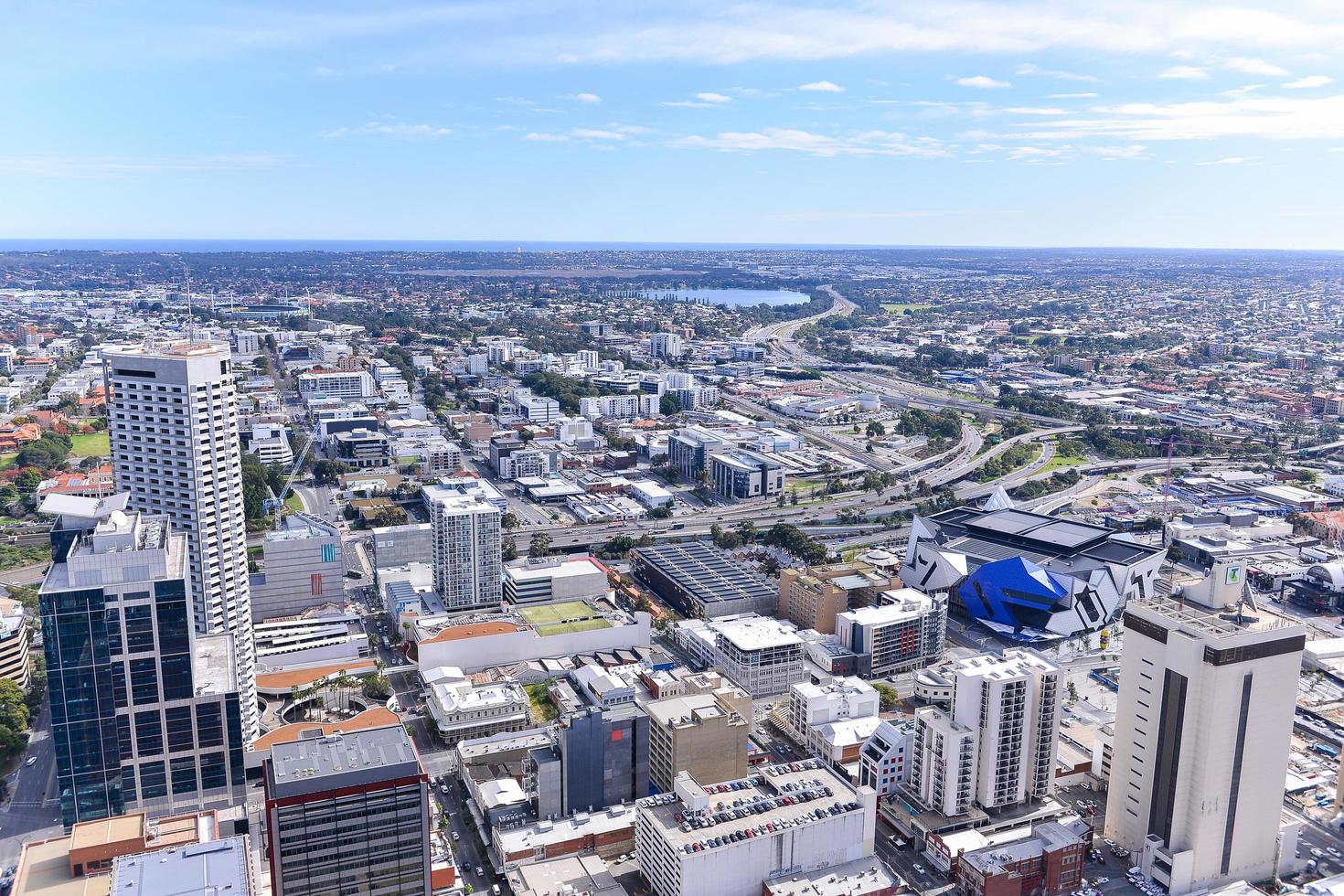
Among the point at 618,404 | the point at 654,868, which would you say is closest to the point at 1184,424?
the point at 618,404

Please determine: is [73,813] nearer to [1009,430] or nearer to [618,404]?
[618,404]

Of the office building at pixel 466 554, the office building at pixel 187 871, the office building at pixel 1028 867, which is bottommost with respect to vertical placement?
the office building at pixel 1028 867

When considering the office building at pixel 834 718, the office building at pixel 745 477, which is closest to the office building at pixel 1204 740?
the office building at pixel 834 718

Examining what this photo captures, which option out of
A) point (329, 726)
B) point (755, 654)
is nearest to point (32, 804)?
point (329, 726)

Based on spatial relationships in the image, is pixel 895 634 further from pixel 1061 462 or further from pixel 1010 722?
pixel 1061 462

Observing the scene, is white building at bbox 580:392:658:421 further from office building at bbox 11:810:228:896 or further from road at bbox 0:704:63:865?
office building at bbox 11:810:228:896

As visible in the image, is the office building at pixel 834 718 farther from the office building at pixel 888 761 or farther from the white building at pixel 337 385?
the white building at pixel 337 385

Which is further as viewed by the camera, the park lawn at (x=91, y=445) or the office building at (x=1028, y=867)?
the park lawn at (x=91, y=445)
